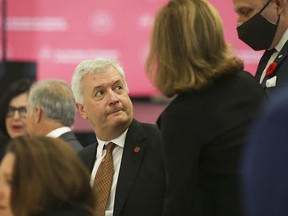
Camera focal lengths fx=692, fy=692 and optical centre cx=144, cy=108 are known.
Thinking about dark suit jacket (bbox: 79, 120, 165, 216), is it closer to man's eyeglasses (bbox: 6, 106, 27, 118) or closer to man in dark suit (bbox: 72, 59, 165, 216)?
man in dark suit (bbox: 72, 59, 165, 216)

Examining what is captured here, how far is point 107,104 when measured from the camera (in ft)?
12.1

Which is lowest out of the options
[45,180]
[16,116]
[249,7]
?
[16,116]

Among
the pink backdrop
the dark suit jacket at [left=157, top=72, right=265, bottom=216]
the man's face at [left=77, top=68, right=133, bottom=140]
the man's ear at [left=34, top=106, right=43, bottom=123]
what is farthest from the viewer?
the pink backdrop

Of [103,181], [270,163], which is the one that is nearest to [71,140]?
[103,181]

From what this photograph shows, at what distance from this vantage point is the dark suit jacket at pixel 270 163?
50.3 inches

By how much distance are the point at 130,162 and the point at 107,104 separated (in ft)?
1.24

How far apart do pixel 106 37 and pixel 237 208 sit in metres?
4.81

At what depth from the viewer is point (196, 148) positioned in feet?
8.59

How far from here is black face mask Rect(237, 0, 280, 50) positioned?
3.50 metres

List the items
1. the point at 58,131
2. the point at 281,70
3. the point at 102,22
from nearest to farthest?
1. the point at 281,70
2. the point at 58,131
3. the point at 102,22

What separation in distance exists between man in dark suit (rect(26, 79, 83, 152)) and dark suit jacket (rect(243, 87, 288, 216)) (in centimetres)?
336

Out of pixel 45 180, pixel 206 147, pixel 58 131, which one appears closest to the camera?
pixel 45 180

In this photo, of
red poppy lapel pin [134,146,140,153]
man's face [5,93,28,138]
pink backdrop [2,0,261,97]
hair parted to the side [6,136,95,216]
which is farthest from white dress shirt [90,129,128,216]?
pink backdrop [2,0,261,97]

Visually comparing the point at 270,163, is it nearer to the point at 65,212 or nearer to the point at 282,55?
the point at 65,212
